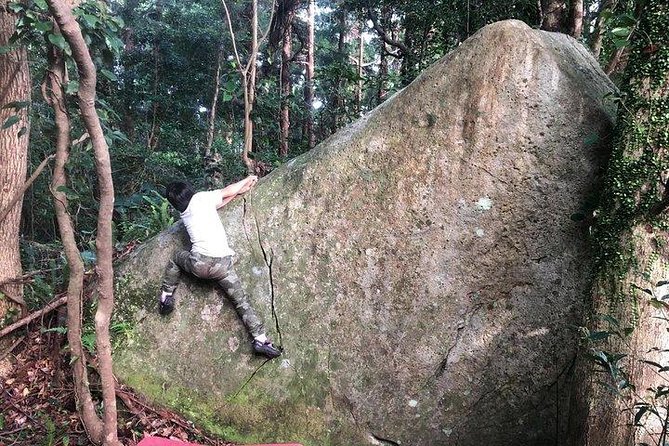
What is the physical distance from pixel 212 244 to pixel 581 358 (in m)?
3.46

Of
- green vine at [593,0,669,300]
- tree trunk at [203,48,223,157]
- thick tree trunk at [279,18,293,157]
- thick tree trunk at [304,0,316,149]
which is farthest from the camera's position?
thick tree trunk at [304,0,316,149]

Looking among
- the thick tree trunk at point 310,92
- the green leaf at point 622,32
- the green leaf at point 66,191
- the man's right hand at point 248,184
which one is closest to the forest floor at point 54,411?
the green leaf at point 66,191

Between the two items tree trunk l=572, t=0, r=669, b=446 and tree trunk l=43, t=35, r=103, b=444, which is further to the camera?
tree trunk l=43, t=35, r=103, b=444

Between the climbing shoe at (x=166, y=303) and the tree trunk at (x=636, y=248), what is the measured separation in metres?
3.86

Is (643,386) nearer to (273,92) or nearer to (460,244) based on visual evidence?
(460,244)

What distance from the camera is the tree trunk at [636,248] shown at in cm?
337

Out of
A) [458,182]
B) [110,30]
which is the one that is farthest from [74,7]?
[458,182]

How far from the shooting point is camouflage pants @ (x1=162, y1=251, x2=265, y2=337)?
4672 mm

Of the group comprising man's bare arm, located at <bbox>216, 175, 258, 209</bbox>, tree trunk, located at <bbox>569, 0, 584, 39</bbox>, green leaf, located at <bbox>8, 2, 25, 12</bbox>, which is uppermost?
tree trunk, located at <bbox>569, 0, 584, 39</bbox>

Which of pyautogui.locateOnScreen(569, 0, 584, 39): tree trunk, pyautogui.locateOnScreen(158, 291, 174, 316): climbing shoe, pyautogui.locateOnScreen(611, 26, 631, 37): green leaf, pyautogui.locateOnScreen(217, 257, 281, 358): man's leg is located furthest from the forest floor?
pyautogui.locateOnScreen(569, 0, 584, 39): tree trunk

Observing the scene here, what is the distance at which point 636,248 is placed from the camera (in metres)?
3.59

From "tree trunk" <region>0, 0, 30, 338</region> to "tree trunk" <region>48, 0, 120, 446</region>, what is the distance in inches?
94.0

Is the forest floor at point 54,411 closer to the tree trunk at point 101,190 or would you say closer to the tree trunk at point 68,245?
the tree trunk at point 68,245

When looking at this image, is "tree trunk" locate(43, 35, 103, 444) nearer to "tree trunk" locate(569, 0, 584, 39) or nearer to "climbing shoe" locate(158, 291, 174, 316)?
"climbing shoe" locate(158, 291, 174, 316)
